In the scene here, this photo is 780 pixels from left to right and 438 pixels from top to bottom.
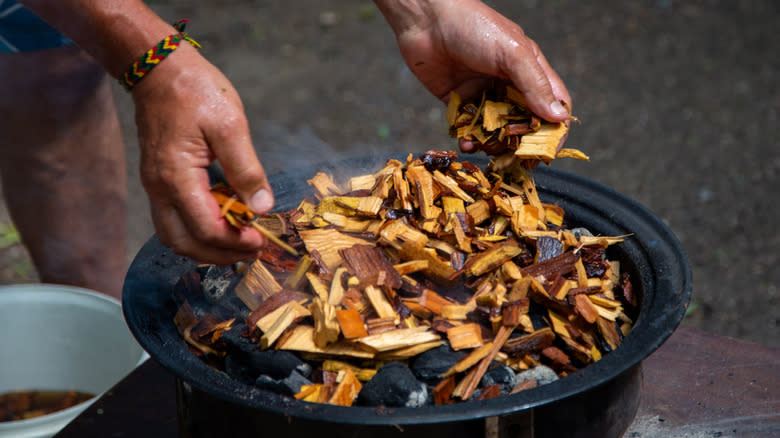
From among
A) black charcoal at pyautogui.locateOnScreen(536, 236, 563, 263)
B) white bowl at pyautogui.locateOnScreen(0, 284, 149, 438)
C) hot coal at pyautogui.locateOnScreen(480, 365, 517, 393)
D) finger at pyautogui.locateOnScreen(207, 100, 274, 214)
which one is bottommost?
white bowl at pyautogui.locateOnScreen(0, 284, 149, 438)

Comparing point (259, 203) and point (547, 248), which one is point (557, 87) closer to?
point (547, 248)

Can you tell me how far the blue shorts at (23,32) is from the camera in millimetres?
2248

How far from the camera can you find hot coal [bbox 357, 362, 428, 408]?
3.93 ft

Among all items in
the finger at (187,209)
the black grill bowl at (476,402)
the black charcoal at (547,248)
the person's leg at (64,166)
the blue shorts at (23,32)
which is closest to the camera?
the black grill bowl at (476,402)

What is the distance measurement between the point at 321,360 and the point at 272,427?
0.19 meters

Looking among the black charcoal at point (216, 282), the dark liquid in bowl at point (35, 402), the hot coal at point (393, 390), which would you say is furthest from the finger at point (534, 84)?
the dark liquid in bowl at point (35, 402)

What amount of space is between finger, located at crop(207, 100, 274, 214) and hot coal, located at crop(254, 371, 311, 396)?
0.33 meters

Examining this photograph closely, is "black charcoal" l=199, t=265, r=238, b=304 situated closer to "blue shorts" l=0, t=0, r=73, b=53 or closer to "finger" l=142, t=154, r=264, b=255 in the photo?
"finger" l=142, t=154, r=264, b=255

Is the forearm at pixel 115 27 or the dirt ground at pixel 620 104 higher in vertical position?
the forearm at pixel 115 27

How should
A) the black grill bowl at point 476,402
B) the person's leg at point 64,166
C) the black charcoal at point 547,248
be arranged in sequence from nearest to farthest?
the black grill bowl at point 476,402 < the black charcoal at point 547,248 < the person's leg at point 64,166

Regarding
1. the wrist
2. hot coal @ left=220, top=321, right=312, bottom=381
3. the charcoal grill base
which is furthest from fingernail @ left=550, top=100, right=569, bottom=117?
hot coal @ left=220, top=321, right=312, bottom=381

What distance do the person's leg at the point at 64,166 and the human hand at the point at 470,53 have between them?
1.36m

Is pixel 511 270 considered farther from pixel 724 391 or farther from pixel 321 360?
pixel 724 391

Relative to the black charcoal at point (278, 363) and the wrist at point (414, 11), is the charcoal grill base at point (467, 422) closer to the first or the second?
the black charcoal at point (278, 363)
